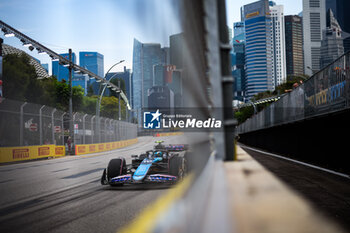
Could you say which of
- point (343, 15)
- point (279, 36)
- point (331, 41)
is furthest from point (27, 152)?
point (343, 15)

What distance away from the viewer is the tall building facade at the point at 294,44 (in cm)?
16025

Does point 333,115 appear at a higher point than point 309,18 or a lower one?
lower

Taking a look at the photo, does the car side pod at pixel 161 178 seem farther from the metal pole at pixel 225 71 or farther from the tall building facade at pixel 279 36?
the tall building facade at pixel 279 36

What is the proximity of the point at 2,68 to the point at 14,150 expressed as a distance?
16.7 feet

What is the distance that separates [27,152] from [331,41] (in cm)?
18874

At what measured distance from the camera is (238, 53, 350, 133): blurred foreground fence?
9.12 metres

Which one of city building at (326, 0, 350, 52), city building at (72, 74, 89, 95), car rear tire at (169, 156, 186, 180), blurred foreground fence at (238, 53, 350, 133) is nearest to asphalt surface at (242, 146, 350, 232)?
car rear tire at (169, 156, 186, 180)

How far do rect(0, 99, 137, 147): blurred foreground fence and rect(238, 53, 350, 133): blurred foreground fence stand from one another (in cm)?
628

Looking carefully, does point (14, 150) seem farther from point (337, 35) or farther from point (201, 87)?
point (337, 35)

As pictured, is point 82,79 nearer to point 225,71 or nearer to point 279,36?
point 225,71

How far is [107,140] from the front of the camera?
25.2 meters

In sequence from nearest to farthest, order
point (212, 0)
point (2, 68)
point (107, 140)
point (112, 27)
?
point (212, 0)
point (112, 27)
point (2, 68)
point (107, 140)

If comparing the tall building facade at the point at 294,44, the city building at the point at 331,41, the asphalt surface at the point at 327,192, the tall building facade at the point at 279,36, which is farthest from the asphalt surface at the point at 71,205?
the city building at the point at 331,41

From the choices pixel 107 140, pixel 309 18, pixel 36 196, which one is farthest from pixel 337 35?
pixel 36 196
